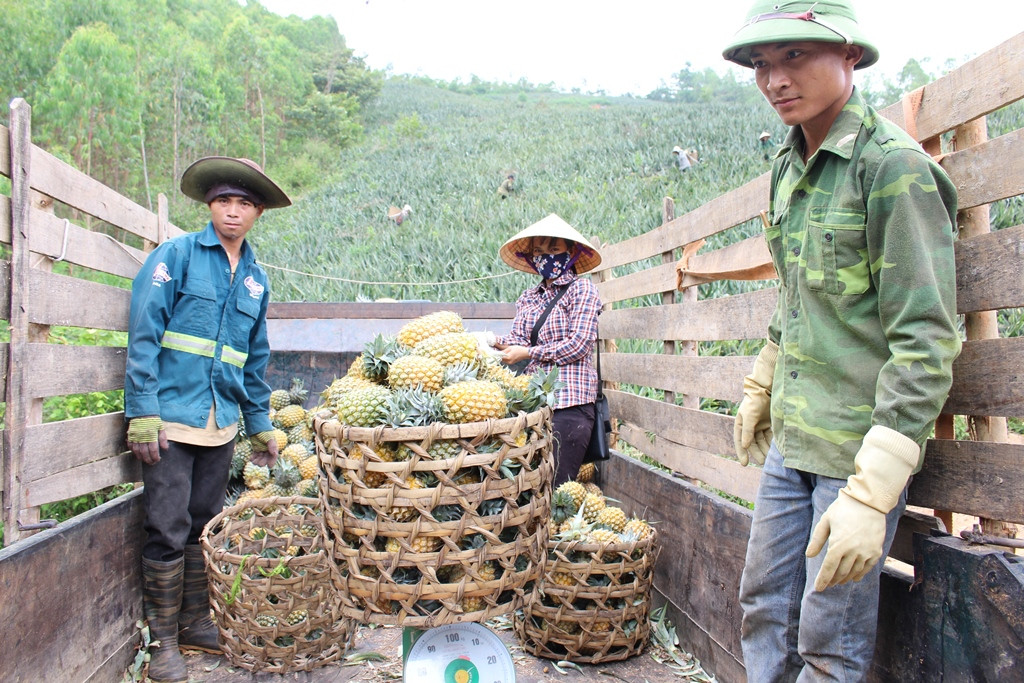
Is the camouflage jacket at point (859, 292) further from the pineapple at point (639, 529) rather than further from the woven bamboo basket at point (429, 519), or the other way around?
the pineapple at point (639, 529)

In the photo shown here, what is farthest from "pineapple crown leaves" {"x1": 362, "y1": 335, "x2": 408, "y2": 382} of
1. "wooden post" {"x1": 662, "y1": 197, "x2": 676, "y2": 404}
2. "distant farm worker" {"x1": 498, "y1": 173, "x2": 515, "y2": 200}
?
"distant farm worker" {"x1": 498, "y1": 173, "x2": 515, "y2": 200}

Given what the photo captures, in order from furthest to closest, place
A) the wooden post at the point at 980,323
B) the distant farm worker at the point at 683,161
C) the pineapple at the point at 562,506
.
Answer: the distant farm worker at the point at 683,161 → the pineapple at the point at 562,506 → the wooden post at the point at 980,323

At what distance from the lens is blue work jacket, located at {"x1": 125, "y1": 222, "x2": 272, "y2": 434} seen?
3377mm

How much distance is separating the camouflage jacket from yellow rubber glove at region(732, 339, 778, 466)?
0.22 metres

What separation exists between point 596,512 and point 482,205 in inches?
613

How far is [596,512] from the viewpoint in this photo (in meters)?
3.91

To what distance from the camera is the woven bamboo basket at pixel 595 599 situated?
3.40 m

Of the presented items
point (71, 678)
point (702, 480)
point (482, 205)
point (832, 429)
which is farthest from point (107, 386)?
point (482, 205)

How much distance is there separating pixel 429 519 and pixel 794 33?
5.29ft

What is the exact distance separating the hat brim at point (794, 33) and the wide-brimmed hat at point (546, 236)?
235 centimetres

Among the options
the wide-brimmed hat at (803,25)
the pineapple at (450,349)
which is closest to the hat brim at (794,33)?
the wide-brimmed hat at (803,25)

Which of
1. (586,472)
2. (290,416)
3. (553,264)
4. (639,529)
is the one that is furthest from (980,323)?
(290,416)

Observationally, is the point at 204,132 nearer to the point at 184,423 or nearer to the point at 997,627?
the point at 184,423

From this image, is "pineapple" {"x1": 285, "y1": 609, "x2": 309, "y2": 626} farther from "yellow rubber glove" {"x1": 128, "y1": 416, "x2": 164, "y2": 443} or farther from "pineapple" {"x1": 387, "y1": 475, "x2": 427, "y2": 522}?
"pineapple" {"x1": 387, "y1": 475, "x2": 427, "y2": 522}
